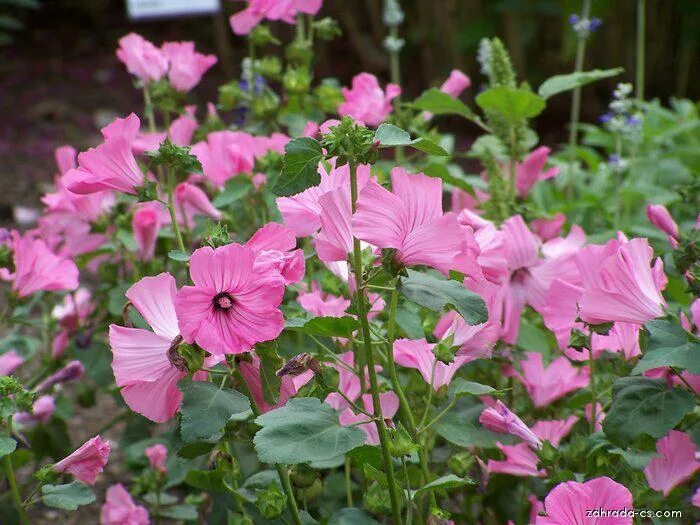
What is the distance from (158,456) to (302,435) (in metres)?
0.57

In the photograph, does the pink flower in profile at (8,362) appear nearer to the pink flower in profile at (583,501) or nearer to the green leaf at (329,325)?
the green leaf at (329,325)

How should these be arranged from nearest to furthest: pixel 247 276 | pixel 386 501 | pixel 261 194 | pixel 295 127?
pixel 247 276, pixel 386 501, pixel 261 194, pixel 295 127

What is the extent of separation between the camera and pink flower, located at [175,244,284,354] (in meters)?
0.72

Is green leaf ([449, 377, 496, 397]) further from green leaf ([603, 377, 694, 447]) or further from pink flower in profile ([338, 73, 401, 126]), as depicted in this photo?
pink flower in profile ([338, 73, 401, 126])

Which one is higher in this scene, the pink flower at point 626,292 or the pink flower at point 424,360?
the pink flower at point 626,292

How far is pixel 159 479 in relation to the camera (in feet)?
4.21

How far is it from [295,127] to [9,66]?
446cm

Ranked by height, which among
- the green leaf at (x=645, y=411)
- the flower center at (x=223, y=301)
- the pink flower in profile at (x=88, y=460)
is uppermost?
the flower center at (x=223, y=301)

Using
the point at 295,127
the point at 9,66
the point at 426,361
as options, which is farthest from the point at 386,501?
the point at 9,66

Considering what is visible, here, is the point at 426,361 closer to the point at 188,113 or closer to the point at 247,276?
the point at 247,276

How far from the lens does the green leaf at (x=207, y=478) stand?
0.94 meters

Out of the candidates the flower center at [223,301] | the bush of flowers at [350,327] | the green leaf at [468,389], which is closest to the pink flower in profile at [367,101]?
the bush of flowers at [350,327]

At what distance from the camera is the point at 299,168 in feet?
2.42

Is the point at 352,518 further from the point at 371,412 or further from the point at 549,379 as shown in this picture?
the point at 549,379
